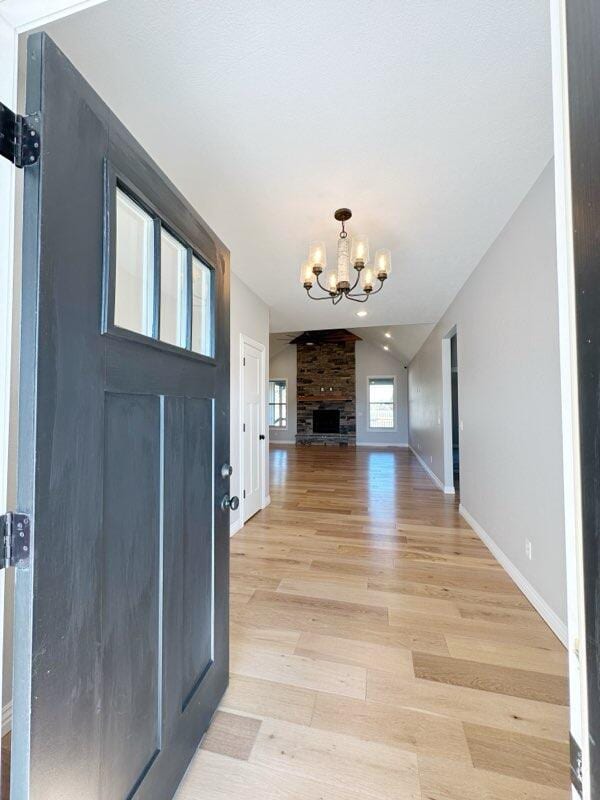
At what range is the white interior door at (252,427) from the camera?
3.50 metres

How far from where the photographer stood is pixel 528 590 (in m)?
2.12

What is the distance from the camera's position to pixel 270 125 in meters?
1.51

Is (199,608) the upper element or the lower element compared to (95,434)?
lower

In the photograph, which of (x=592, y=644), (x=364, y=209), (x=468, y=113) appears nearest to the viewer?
(x=592, y=644)

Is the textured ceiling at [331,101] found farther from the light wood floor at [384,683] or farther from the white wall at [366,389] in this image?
the white wall at [366,389]

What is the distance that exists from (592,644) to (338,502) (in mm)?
4019

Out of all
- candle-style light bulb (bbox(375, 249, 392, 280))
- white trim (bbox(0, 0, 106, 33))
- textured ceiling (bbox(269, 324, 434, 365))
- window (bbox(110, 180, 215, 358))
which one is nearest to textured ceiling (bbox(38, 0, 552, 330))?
candle-style light bulb (bbox(375, 249, 392, 280))

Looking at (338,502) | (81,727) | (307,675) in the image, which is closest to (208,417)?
(81,727)

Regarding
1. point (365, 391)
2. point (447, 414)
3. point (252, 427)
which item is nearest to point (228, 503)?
point (252, 427)

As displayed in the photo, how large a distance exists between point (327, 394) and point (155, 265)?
1014 centimetres

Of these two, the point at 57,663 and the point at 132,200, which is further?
the point at 132,200

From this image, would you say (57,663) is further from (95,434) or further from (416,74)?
(416,74)

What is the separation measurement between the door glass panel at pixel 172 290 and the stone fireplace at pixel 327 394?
9.64 metres

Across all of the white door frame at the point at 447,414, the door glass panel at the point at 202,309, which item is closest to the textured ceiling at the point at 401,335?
the white door frame at the point at 447,414
